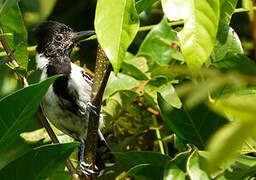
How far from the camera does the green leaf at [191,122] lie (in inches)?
61.2

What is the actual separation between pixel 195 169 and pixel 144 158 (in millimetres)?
381

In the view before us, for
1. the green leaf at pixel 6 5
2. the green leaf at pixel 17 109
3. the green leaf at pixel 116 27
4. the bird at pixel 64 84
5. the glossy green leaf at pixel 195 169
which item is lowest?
the bird at pixel 64 84

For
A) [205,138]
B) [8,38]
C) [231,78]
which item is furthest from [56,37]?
[231,78]

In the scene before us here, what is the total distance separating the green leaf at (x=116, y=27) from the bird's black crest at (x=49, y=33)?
204cm

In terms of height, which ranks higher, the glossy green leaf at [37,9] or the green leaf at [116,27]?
the green leaf at [116,27]

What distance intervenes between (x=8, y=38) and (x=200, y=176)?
0.98m

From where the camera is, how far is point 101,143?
3160 mm

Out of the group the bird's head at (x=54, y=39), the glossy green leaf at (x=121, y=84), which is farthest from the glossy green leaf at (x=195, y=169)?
the bird's head at (x=54, y=39)

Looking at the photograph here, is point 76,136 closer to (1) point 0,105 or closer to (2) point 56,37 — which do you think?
(2) point 56,37

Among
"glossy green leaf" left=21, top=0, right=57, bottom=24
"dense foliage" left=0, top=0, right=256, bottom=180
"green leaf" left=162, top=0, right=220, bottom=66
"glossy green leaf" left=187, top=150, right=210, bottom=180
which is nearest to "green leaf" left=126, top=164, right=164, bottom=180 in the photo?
"dense foliage" left=0, top=0, right=256, bottom=180

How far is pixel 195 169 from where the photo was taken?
49.6 inches

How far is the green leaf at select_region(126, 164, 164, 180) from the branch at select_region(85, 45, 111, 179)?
0.90 feet

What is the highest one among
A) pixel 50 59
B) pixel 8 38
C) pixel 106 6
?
pixel 106 6

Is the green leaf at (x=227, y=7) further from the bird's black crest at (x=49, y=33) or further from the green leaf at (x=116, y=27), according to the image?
the bird's black crest at (x=49, y=33)
